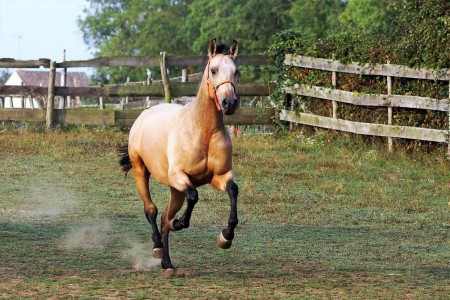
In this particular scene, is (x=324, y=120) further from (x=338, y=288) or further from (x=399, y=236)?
(x=338, y=288)

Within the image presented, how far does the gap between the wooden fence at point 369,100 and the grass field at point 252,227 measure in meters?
0.41

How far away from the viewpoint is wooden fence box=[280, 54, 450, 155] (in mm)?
19812

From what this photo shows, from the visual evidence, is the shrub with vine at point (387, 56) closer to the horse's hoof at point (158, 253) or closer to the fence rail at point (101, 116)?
the fence rail at point (101, 116)

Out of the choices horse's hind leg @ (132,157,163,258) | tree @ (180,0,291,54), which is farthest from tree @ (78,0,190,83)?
horse's hind leg @ (132,157,163,258)

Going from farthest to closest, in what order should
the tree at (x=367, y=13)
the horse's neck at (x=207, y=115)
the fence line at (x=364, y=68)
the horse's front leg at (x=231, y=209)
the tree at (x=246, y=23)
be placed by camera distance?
1. the tree at (x=246, y=23)
2. the tree at (x=367, y=13)
3. the fence line at (x=364, y=68)
4. the horse's neck at (x=207, y=115)
5. the horse's front leg at (x=231, y=209)

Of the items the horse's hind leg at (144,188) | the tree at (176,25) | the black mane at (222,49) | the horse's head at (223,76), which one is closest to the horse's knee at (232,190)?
the horse's head at (223,76)

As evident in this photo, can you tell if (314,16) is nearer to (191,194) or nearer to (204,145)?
(204,145)

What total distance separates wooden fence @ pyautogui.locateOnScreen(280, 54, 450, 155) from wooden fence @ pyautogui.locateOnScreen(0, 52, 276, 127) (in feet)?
3.55

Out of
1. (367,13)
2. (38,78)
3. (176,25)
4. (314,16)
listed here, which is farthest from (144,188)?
(38,78)

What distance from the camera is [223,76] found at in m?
9.17

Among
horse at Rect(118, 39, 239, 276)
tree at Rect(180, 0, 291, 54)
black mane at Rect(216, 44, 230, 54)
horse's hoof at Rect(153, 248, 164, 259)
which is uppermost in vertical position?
tree at Rect(180, 0, 291, 54)

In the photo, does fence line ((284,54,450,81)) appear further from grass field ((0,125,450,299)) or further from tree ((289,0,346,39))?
tree ((289,0,346,39))

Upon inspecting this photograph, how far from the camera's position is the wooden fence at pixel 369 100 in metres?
19.8

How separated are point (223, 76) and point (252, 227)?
14.7ft
